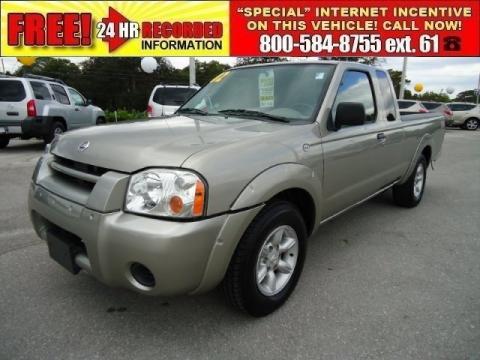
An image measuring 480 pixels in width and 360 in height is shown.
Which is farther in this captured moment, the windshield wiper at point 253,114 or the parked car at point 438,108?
the parked car at point 438,108

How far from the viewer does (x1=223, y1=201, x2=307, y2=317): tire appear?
7.45 feet

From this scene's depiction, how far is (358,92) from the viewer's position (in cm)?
362

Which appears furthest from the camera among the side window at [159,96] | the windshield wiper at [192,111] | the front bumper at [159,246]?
the side window at [159,96]

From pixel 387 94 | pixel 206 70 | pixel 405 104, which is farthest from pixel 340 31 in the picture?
pixel 206 70

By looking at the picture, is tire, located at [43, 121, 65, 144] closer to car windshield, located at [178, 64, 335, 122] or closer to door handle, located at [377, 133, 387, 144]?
car windshield, located at [178, 64, 335, 122]

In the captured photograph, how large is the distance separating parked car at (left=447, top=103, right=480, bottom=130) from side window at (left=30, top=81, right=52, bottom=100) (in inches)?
796

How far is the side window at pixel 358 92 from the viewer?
329cm

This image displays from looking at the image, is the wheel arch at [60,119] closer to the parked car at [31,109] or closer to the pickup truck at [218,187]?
the parked car at [31,109]

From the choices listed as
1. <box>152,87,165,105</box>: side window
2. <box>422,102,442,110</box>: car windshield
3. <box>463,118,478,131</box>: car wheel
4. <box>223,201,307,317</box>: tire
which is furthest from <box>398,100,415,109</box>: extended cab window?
<box>223,201,307,317</box>: tire

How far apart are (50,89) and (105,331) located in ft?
31.8

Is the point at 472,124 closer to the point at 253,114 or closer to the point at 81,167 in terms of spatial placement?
the point at 253,114

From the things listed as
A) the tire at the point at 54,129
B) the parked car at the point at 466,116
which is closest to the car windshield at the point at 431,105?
the parked car at the point at 466,116

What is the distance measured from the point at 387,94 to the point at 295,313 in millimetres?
2662

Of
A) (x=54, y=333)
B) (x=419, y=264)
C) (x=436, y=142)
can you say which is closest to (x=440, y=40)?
(x=436, y=142)
